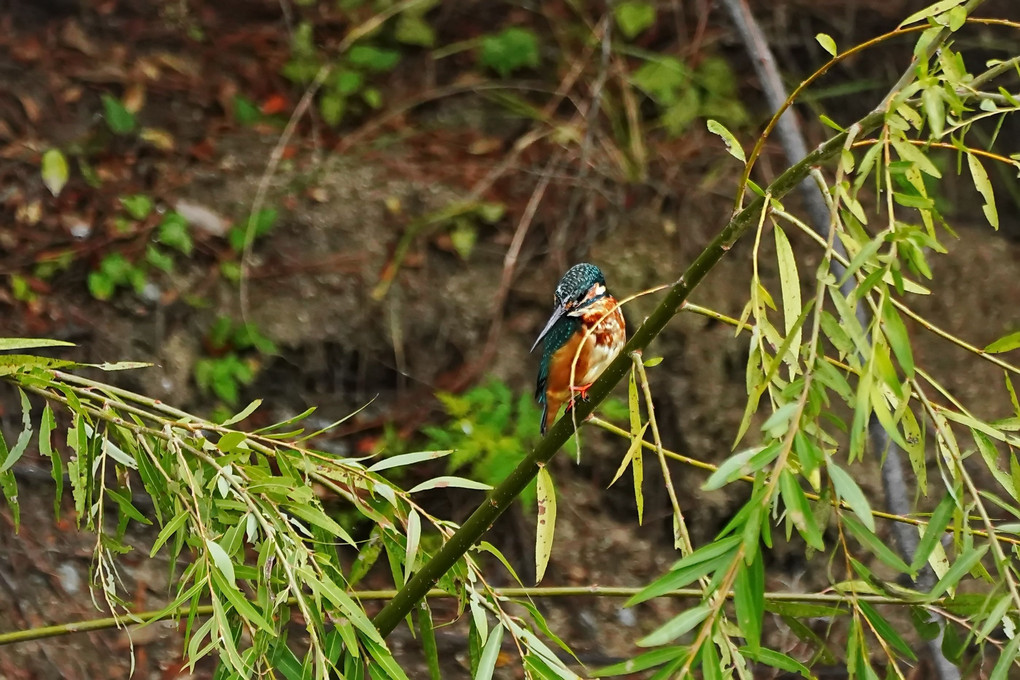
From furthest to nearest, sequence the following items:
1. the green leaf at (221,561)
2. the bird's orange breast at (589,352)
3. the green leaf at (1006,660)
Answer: the bird's orange breast at (589,352) < the green leaf at (221,561) < the green leaf at (1006,660)

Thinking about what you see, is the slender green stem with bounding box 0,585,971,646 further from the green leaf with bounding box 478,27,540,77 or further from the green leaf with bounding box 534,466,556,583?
the green leaf with bounding box 478,27,540,77

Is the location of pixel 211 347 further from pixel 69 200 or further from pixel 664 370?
pixel 664 370

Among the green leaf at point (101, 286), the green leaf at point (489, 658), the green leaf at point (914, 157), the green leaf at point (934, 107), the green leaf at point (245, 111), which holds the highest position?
the green leaf at point (934, 107)

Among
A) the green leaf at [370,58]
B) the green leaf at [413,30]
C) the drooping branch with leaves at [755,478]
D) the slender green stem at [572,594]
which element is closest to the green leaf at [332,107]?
the green leaf at [370,58]

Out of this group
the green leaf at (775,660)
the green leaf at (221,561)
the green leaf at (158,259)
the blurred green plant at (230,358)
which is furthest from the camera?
the green leaf at (158,259)

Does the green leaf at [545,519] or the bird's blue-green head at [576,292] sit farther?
the bird's blue-green head at [576,292]

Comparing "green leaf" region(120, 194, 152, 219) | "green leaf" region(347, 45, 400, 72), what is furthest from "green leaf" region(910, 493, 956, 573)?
Result: "green leaf" region(347, 45, 400, 72)

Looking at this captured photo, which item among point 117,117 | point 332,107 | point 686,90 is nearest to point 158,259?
point 117,117

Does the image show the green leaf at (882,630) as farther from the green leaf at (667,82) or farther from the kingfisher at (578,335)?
the green leaf at (667,82)

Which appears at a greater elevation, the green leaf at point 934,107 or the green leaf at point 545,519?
the green leaf at point 934,107
